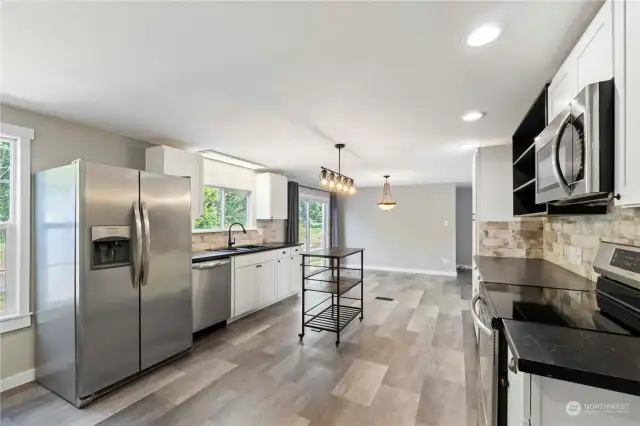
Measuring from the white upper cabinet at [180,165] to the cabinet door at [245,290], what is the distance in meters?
1.00

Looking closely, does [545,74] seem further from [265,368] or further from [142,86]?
[265,368]

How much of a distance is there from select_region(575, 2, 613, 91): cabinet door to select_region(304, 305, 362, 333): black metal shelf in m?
2.92

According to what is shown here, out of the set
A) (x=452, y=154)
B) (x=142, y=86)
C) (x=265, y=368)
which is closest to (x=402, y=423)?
(x=265, y=368)

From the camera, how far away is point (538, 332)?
111 centimetres

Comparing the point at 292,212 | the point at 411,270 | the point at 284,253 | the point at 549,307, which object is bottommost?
the point at 411,270

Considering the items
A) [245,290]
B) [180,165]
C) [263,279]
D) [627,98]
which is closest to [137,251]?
[180,165]

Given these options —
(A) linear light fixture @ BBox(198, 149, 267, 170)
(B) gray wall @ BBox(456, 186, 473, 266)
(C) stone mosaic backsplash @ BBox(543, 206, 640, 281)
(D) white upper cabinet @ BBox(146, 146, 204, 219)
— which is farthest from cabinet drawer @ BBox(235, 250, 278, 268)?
(B) gray wall @ BBox(456, 186, 473, 266)

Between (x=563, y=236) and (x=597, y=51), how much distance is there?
1897 millimetres

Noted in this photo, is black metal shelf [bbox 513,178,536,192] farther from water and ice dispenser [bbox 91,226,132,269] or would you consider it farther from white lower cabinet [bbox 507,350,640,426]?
water and ice dispenser [bbox 91,226,132,269]

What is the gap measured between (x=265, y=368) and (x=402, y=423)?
4.31ft

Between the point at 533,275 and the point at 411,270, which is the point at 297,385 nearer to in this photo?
the point at 533,275

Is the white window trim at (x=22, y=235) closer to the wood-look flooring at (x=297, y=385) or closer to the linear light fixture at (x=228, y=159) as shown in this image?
the wood-look flooring at (x=297, y=385)

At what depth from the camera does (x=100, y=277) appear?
2.32 m

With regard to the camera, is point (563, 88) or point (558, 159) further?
point (563, 88)
